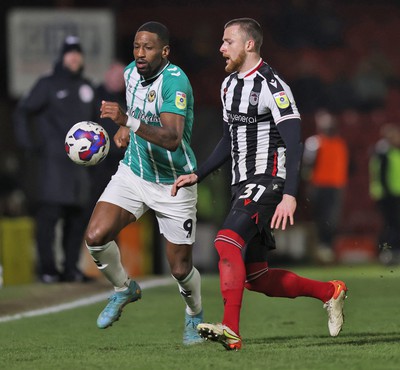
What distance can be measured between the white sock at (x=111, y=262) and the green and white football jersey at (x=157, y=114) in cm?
54

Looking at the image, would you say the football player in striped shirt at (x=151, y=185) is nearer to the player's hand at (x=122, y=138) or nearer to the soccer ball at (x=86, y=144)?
the player's hand at (x=122, y=138)

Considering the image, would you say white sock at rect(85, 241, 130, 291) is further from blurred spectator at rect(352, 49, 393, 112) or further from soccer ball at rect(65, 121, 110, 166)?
blurred spectator at rect(352, 49, 393, 112)

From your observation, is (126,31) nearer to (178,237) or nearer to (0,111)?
(0,111)

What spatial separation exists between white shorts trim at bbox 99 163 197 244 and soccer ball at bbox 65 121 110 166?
0.75 feet

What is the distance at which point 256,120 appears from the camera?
8375 mm

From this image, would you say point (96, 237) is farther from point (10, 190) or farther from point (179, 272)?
point (10, 190)

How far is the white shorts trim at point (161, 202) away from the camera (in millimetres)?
9008

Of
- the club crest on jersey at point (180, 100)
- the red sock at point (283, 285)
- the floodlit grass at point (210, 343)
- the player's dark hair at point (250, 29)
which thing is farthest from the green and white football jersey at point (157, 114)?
the floodlit grass at point (210, 343)

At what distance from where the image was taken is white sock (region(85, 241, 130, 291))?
29.2ft

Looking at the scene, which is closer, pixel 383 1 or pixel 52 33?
pixel 52 33

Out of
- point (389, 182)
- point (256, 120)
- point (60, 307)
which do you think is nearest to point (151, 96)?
point (256, 120)

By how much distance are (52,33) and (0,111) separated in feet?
16.4

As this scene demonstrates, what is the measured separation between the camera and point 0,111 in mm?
23266

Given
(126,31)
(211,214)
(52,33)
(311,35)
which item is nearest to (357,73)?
(311,35)
